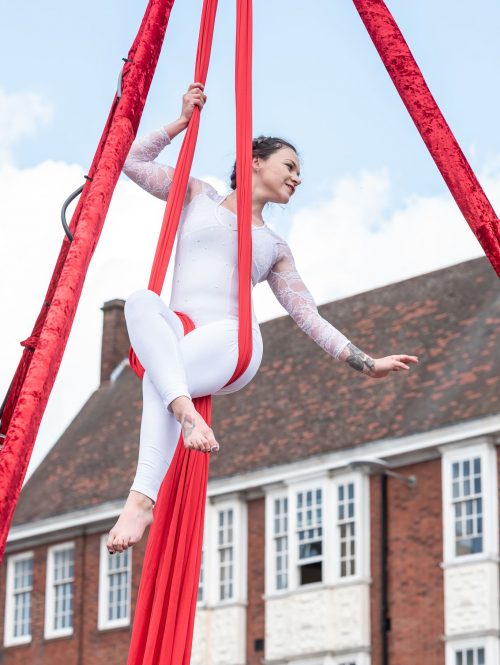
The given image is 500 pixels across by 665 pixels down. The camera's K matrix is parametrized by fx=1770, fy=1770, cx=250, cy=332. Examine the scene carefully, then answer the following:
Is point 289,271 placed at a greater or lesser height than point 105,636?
lesser

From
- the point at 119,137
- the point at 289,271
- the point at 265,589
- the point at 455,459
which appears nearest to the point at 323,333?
the point at 289,271

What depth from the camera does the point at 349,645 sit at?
27234 mm

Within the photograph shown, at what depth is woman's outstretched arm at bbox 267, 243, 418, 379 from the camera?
6664mm

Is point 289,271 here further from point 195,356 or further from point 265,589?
point 265,589

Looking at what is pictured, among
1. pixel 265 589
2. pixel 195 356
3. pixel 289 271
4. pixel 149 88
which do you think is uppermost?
pixel 265 589

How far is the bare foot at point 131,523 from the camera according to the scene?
5.85 metres

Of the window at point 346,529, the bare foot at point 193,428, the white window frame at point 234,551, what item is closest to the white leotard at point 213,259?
the bare foot at point 193,428

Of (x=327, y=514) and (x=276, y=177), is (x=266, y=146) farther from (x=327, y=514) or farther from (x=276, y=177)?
(x=327, y=514)

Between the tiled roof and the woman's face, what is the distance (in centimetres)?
1933

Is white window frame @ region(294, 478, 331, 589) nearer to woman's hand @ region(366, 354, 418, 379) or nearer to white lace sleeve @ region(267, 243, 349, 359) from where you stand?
white lace sleeve @ region(267, 243, 349, 359)

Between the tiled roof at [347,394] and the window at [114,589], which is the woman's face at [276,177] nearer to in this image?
the tiled roof at [347,394]

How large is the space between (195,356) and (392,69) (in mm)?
1552

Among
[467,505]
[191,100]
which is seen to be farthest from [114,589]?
[191,100]

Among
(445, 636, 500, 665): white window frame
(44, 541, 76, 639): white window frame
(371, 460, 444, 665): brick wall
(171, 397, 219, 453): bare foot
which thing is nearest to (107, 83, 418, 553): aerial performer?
(171, 397, 219, 453): bare foot
